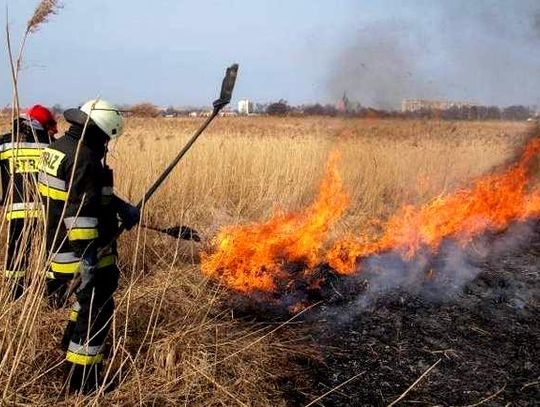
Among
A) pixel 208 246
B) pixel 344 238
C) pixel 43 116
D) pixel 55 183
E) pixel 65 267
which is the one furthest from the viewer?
pixel 344 238

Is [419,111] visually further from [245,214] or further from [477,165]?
[245,214]

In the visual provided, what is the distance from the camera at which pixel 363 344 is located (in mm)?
4422

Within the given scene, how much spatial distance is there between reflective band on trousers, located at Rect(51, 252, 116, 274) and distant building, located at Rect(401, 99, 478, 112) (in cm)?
649

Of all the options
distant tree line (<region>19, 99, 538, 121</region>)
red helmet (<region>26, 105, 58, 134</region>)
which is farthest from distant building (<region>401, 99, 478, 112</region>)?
red helmet (<region>26, 105, 58, 134</region>)

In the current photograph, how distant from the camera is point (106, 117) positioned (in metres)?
3.14

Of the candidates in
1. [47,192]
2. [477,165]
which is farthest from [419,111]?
[47,192]

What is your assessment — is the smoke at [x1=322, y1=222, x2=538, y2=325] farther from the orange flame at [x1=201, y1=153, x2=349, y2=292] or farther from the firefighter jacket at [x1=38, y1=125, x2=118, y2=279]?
the firefighter jacket at [x1=38, y1=125, x2=118, y2=279]

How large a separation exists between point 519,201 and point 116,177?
22.0 ft

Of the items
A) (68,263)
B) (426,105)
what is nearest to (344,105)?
(426,105)

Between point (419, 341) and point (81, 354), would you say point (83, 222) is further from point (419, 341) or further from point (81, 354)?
point (419, 341)

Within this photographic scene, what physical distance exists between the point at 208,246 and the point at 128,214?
3158mm

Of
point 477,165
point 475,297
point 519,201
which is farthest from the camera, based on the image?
point 477,165

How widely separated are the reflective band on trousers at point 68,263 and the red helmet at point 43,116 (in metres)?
2.13

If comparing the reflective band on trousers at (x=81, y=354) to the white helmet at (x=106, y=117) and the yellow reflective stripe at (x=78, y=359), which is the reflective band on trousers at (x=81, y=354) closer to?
the yellow reflective stripe at (x=78, y=359)
